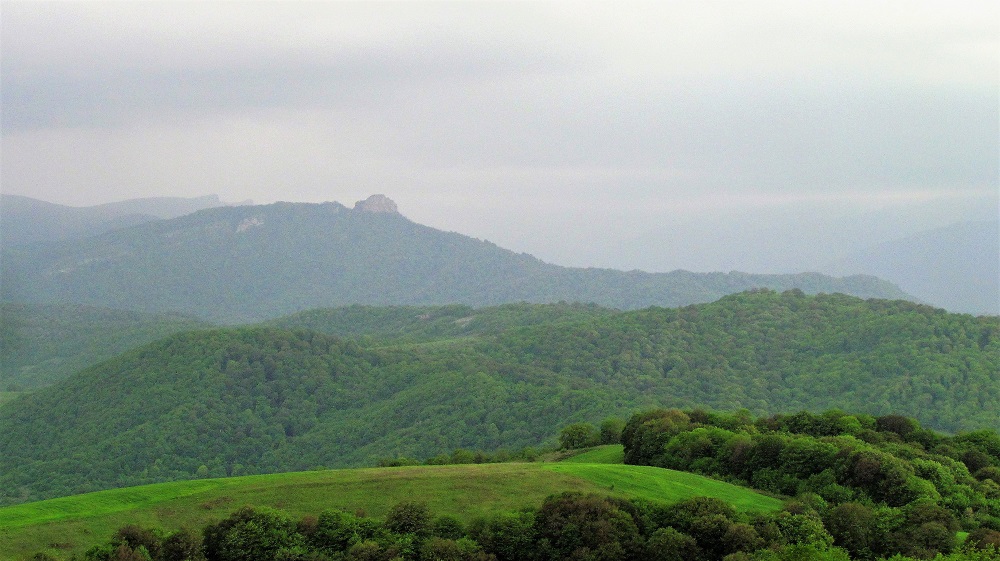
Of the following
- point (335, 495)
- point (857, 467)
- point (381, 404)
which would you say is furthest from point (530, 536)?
point (381, 404)

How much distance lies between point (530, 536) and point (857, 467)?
82.8 feet

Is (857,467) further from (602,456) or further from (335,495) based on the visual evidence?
(335,495)

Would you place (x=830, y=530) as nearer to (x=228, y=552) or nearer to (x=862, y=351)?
(x=228, y=552)

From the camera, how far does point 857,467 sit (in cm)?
5803

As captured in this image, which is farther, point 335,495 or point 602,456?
point 602,456

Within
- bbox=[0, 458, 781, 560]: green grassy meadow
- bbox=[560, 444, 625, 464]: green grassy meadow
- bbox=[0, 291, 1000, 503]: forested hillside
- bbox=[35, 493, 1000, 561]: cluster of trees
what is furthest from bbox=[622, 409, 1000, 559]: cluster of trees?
bbox=[0, 291, 1000, 503]: forested hillside

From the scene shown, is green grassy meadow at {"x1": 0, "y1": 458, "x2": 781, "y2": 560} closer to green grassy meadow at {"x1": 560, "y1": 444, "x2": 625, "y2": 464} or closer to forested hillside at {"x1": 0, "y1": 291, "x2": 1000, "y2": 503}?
green grassy meadow at {"x1": 560, "y1": 444, "x2": 625, "y2": 464}

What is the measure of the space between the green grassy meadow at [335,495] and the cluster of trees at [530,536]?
9.91 feet

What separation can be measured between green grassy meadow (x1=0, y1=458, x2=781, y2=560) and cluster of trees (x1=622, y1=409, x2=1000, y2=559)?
4.81 metres

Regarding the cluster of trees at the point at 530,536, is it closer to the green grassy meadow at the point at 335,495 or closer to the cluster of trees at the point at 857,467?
the cluster of trees at the point at 857,467

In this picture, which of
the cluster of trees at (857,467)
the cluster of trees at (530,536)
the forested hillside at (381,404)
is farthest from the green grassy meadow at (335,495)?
the forested hillside at (381,404)

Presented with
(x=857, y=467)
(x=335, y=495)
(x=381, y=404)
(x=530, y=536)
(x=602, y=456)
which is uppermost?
(x=335, y=495)

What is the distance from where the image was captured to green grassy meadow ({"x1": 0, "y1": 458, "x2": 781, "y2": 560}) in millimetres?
44969

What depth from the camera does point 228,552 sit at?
141ft
